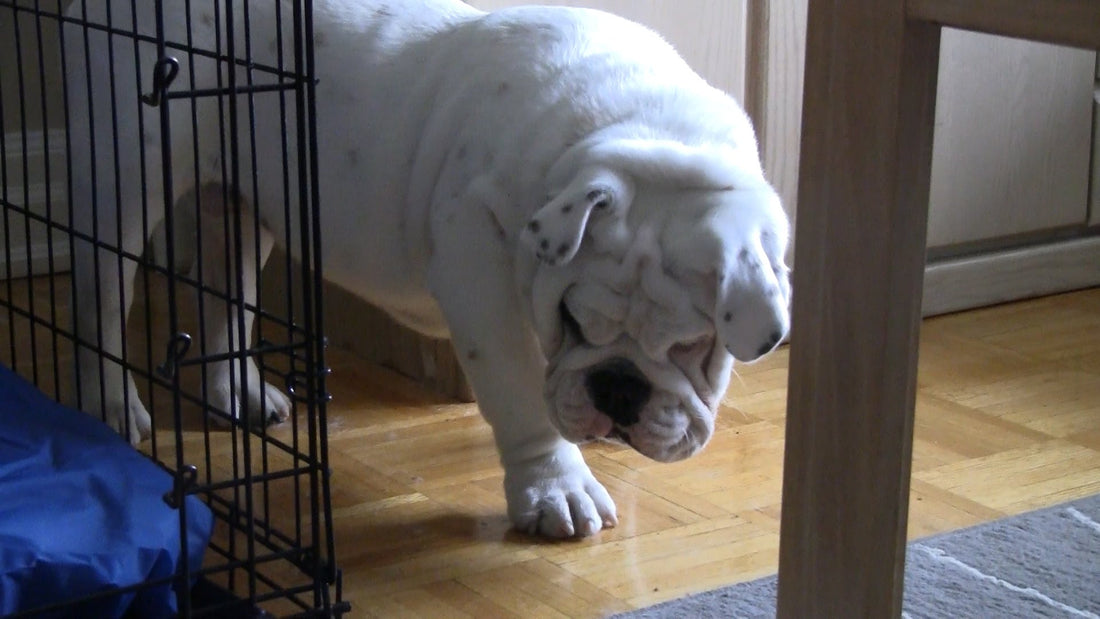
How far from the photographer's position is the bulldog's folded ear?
1.20m

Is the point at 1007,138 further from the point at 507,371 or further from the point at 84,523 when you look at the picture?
the point at 84,523

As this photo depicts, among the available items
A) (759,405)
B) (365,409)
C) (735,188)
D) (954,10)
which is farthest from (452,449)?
(954,10)

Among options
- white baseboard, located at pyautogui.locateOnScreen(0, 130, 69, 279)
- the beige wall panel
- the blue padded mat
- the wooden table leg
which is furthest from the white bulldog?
the beige wall panel

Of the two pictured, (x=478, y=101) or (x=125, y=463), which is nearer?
(x=125, y=463)

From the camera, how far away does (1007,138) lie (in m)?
2.13

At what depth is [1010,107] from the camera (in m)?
2.11

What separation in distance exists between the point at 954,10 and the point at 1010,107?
1455mm

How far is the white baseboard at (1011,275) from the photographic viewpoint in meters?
2.14

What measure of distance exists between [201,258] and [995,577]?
758mm

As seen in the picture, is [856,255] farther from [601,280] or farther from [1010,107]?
[1010,107]

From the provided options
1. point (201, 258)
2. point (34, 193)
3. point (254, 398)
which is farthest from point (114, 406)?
point (34, 193)

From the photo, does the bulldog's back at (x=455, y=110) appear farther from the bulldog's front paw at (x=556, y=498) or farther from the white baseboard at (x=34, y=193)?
the white baseboard at (x=34, y=193)

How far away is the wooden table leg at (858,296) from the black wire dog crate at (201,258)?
37 cm

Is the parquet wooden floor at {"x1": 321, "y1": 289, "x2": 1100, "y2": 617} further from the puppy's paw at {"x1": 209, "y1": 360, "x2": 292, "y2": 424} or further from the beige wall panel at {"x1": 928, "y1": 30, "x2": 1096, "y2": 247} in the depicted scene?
the beige wall panel at {"x1": 928, "y1": 30, "x2": 1096, "y2": 247}
